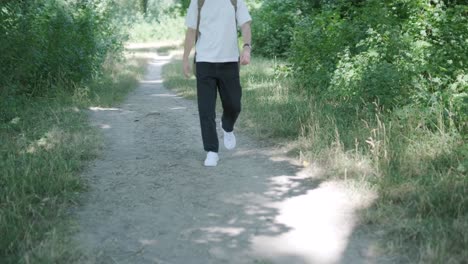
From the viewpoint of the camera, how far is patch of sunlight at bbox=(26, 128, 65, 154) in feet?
18.6

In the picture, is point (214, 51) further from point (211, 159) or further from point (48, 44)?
point (48, 44)

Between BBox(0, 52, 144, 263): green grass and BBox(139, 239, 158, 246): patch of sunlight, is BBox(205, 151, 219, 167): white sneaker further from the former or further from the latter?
BBox(139, 239, 158, 246): patch of sunlight

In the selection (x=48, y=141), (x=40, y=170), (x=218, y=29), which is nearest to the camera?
(x=40, y=170)

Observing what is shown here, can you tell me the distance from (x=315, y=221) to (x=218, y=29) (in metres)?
2.35

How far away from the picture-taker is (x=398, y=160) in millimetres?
4766

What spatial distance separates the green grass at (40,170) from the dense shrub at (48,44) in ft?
1.73

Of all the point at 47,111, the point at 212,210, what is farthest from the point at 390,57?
the point at 47,111

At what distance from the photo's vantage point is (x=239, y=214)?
4.13 m

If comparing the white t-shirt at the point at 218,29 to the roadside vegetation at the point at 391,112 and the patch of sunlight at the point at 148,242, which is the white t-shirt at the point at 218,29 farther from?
the patch of sunlight at the point at 148,242

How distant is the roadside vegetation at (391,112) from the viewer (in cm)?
373

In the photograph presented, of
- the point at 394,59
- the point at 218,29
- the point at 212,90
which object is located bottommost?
the point at 212,90

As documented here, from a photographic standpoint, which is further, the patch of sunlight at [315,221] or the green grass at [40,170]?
the patch of sunlight at [315,221]

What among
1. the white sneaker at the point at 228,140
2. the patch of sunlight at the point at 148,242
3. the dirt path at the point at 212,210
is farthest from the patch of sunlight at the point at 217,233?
the white sneaker at the point at 228,140

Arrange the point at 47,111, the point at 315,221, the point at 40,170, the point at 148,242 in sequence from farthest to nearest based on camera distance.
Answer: the point at 47,111 < the point at 40,170 < the point at 315,221 < the point at 148,242
